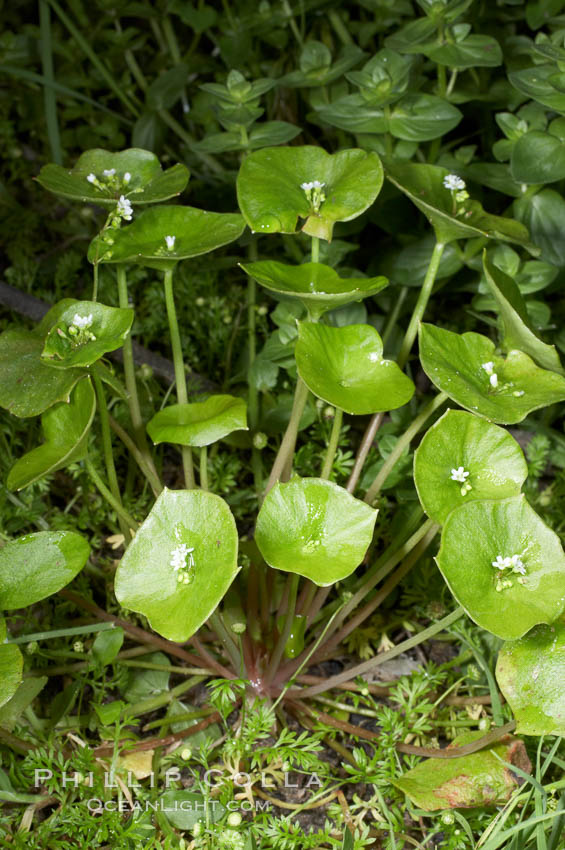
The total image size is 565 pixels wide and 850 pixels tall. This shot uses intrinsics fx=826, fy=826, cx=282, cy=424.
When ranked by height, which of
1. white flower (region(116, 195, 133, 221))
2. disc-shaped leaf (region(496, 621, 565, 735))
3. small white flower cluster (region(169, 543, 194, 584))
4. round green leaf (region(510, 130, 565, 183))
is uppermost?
white flower (region(116, 195, 133, 221))

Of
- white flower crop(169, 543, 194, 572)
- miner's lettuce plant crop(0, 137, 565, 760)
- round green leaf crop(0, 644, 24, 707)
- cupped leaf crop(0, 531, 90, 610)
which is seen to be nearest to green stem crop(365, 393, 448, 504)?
miner's lettuce plant crop(0, 137, 565, 760)

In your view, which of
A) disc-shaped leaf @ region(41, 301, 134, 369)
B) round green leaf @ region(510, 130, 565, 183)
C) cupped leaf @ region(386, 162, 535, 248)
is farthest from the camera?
round green leaf @ region(510, 130, 565, 183)

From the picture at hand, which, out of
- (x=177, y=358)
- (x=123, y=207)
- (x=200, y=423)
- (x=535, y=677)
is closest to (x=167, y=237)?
(x=123, y=207)

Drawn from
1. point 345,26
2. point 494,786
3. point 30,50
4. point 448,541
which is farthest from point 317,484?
point 30,50

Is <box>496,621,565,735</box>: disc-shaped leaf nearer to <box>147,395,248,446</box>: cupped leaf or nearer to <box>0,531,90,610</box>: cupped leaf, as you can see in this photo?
<box>147,395,248,446</box>: cupped leaf

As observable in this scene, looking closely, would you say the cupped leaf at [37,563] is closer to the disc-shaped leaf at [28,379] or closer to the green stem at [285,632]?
the disc-shaped leaf at [28,379]

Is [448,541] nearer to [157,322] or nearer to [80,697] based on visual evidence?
[80,697]

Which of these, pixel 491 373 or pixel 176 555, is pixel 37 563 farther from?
pixel 491 373

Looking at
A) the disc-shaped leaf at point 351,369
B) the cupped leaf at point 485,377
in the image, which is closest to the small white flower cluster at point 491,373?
the cupped leaf at point 485,377
